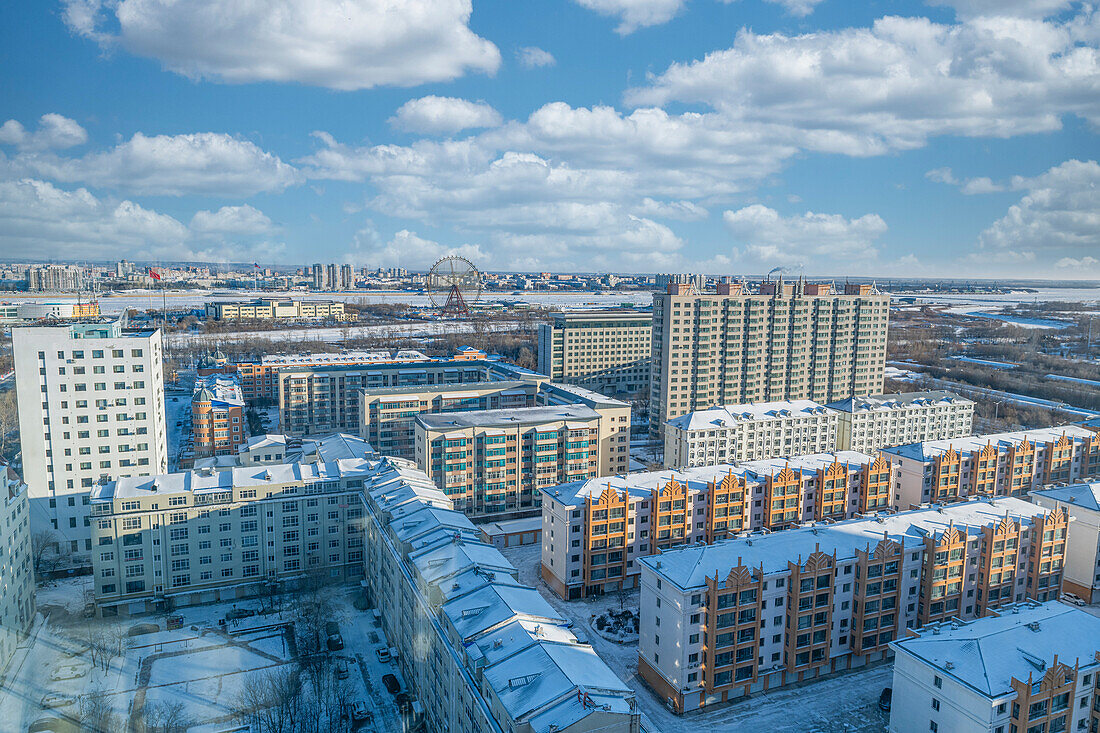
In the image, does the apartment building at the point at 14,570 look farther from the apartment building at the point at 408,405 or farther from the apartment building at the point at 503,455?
the apartment building at the point at 408,405

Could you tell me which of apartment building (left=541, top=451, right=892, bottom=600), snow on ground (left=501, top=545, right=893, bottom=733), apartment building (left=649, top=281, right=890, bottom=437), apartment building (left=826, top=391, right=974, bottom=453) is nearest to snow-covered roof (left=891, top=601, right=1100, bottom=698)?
snow on ground (left=501, top=545, right=893, bottom=733)

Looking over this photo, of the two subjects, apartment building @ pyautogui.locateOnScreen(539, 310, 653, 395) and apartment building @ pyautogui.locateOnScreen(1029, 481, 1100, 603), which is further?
apartment building @ pyautogui.locateOnScreen(539, 310, 653, 395)

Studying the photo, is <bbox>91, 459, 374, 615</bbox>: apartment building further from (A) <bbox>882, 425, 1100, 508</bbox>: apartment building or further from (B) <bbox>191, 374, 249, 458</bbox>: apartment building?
(A) <bbox>882, 425, 1100, 508</bbox>: apartment building

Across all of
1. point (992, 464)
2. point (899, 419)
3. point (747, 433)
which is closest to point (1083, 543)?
point (992, 464)

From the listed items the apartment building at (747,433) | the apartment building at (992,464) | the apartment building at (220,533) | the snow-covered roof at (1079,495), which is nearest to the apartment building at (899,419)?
the apartment building at (747,433)

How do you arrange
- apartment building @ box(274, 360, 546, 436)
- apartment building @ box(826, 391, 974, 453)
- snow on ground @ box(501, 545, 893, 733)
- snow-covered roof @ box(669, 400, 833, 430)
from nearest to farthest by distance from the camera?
1. snow on ground @ box(501, 545, 893, 733)
2. snow-covered roof @ box(669, 400, 833, 430)
3. apartment building @ box(826, 391, 974, 453)
4. apartment building @ box(274, 360, 546, 436)

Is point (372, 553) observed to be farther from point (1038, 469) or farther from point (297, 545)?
point (1038, 469)
